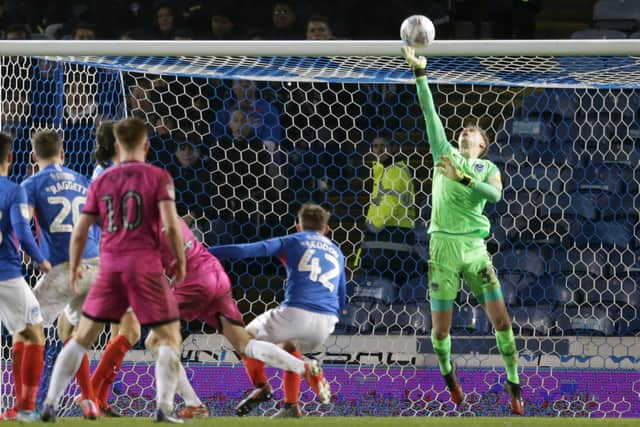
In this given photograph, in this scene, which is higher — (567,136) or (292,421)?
(567,136)

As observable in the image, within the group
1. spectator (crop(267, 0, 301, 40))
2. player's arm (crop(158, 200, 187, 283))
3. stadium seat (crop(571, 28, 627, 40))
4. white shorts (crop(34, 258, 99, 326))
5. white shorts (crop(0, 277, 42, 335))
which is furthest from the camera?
spectator (crop(267, 0, 301, 40))

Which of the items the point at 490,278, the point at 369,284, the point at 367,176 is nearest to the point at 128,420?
the point at 490,278

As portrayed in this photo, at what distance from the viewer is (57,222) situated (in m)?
7.18

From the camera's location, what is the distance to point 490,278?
305 inches

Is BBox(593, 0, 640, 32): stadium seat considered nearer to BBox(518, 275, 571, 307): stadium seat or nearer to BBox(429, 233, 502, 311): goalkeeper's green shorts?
BBox(518, 275, 571, 307): stadium seat

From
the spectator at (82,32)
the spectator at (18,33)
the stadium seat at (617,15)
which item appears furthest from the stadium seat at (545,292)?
→ the spectator at (18,33)

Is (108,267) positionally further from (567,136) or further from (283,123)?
(567,136)

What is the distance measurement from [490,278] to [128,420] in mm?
2204

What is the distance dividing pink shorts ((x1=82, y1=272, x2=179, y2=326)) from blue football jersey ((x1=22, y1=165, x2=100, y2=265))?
3.75ft

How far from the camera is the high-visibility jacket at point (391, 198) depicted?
358 inches

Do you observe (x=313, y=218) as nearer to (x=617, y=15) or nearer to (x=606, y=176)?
(x=606, y=176)

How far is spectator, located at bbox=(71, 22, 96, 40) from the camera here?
36.6ft

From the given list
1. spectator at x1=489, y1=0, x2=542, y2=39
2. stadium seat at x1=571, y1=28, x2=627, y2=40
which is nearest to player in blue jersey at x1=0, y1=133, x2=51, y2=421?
stadium seat at x1=571, y1=28, x2=627, y2=40

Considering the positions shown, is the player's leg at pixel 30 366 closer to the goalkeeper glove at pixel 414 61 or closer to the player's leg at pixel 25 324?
the player's leg at pixel 25 324
